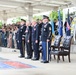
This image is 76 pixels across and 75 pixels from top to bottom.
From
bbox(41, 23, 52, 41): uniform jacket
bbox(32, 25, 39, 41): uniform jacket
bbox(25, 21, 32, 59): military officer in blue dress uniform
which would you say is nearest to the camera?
bbox(41, 23, 52, 41): uniform jacket

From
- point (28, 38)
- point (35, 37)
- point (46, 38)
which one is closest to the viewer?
point (46, 38)

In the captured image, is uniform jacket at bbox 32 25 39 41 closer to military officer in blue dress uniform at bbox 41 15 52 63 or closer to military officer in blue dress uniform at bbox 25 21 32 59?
military officer in blue dress uniform at bbox 25 21 32 59

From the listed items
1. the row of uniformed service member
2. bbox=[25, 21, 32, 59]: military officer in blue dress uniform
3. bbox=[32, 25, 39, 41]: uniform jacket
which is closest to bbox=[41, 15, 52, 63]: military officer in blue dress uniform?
the row of uniformed service member

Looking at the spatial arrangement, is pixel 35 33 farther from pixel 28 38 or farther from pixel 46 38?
pixel 46 38

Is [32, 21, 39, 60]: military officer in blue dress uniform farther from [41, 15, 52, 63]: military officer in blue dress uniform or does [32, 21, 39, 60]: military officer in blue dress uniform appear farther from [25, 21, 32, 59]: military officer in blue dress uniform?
[41, 15, 52, 63]: military officer in blue dress uniform

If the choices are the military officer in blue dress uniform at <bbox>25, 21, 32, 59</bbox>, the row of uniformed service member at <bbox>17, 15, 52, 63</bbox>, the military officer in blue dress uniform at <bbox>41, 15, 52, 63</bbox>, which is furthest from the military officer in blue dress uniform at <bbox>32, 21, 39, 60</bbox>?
the military officer in blue dress uniform at <bbox>41, 15, 52, 63</bbox>

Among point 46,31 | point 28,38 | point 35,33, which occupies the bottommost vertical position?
point 28,38

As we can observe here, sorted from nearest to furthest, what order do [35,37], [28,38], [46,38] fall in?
[46,38], [35,37], [28,38]

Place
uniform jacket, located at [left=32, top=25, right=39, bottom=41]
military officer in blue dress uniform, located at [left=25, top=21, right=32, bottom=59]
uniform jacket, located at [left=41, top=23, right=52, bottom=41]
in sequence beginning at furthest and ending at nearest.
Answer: military officer in blue dress uniform, located at [left=25, top=21, right=32, bottom=59] → uniform jacket, located at [left=32, top=25, right=39, bottom=41] → uniform jacket, located at [left=41, top=23, right=52, bottom=41]

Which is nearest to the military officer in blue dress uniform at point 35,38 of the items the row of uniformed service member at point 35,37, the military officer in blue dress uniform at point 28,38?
the row of uniformed service member at point 35,37

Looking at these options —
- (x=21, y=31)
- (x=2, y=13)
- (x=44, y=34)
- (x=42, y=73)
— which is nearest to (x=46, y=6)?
(x=2, y=13)

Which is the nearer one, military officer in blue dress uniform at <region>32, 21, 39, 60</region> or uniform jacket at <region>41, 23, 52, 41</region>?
uniform jacket at <region>41, 23, 52, 41</region>

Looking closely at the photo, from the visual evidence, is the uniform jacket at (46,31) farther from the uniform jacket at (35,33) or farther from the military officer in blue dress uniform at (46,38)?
the uniform jacket at (35,33)

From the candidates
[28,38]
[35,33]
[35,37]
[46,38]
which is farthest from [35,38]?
[46,38]
